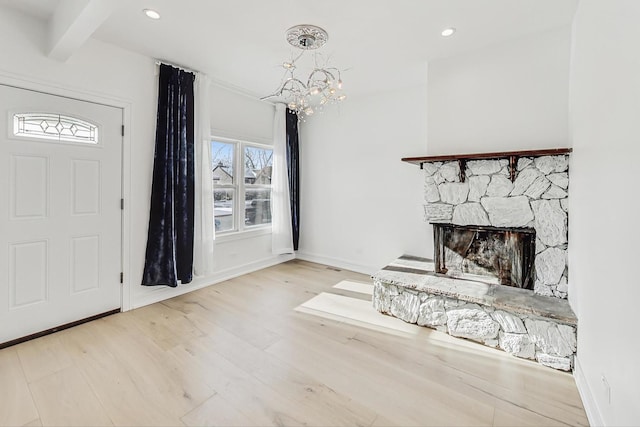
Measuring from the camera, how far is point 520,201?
274 centimetres

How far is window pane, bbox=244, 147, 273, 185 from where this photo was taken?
4.55m

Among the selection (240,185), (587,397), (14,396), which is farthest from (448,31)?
(14,396)

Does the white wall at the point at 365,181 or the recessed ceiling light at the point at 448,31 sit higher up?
the recessed ceiling light at the point at 448,31

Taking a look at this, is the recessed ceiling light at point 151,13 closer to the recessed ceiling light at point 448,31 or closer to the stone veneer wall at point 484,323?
the recessed ceiling light at point 448,31

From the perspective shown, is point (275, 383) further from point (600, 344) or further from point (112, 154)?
point (112, 154)

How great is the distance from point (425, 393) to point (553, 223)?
1.92 m

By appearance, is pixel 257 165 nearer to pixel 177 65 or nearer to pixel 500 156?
pixel 177 65

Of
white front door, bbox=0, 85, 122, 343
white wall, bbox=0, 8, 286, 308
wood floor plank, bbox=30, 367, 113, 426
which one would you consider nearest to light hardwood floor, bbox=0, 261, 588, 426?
wood floor plank, bbox=30, 367, 113, 426

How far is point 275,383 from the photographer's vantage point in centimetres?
197

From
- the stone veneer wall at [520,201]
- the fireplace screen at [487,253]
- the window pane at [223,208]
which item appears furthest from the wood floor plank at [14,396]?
the stone veneer wall at [520,201]

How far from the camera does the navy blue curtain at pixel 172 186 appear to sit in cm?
323

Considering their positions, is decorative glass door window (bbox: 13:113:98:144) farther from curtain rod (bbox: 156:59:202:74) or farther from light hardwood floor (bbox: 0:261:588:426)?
light hardwood floor (bbox: 0:261:588:426)

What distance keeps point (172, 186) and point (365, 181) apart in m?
2.72

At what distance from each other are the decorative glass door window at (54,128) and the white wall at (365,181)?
3068 millimetres
